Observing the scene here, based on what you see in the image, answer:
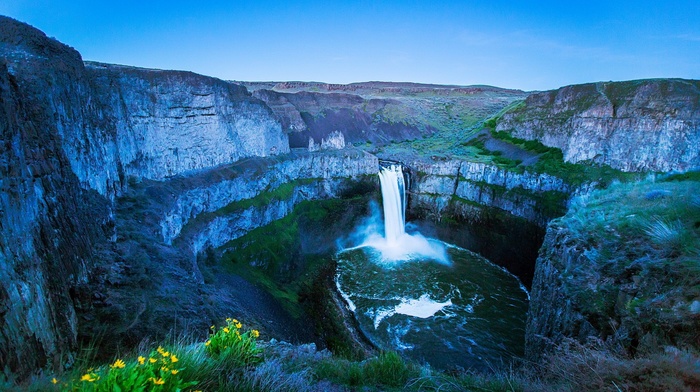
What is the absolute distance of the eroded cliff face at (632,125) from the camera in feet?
82.6

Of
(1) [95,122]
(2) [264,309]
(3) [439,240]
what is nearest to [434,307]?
(2) [264,309]

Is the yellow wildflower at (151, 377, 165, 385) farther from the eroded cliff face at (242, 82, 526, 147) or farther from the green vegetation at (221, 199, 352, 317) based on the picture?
the eroded cliff face at (242, 82, 526, 147)

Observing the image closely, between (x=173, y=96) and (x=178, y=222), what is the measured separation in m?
8.75

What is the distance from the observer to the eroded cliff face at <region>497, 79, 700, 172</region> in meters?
25.2

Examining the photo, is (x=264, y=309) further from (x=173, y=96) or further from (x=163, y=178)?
(x=173, y=96)

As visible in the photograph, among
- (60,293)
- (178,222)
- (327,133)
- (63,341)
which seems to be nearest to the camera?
(63,341)

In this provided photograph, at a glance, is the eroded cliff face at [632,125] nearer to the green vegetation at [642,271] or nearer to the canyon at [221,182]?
the canyon at [221,182]

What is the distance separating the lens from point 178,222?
67.8 ft

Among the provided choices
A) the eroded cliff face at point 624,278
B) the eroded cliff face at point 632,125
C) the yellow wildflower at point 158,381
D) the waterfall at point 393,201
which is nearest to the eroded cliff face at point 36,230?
the yellow wildflower at point 158,381

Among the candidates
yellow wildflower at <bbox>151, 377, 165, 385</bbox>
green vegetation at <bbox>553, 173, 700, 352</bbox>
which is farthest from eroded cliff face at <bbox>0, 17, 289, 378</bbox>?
green vegetation at <bbox>553, 173, 700, 352</bbox>

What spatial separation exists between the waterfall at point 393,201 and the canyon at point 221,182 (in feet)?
4.26

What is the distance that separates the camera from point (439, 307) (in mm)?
22516

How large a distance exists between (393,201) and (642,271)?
27588 mm

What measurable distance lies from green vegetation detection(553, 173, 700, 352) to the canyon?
11 cm
